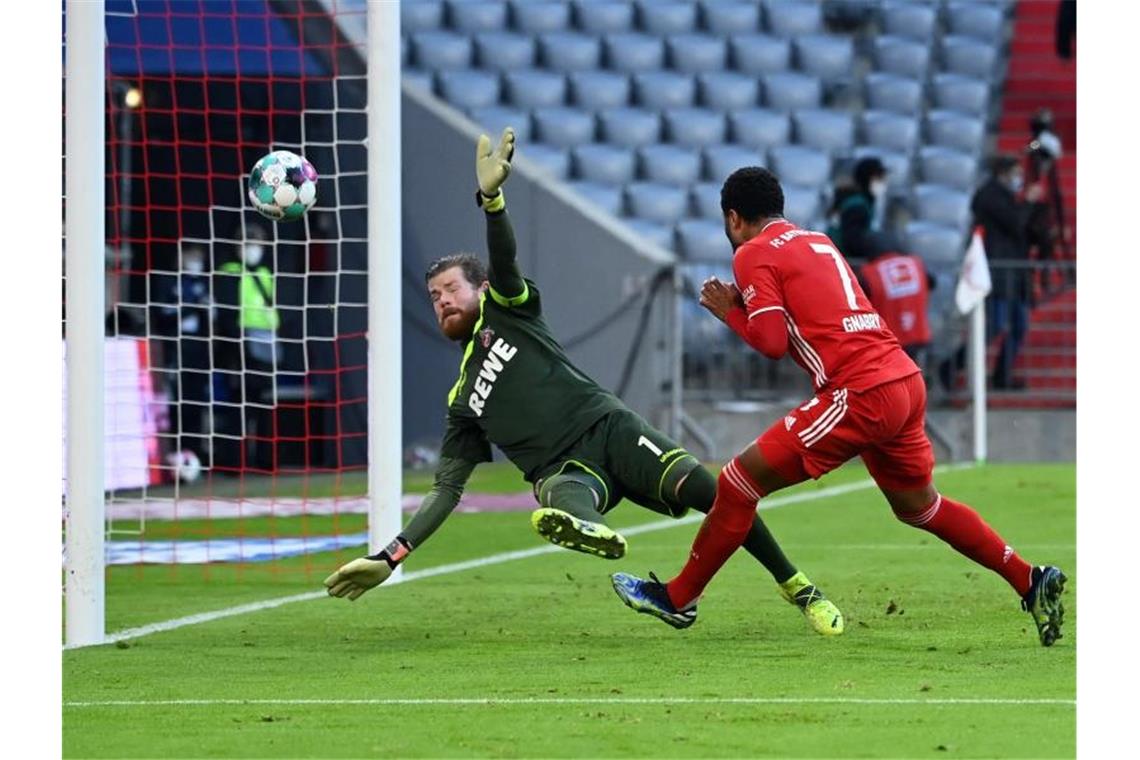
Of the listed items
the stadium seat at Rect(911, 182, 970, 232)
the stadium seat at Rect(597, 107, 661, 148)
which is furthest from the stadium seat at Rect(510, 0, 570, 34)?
the stadium seat at Rect(911, 182, 970, 232)

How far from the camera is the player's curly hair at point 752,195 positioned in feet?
24.6

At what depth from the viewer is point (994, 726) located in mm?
5746

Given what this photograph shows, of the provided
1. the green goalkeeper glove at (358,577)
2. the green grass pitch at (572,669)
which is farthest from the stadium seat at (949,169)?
the green goalkeeper glove at (358,577)

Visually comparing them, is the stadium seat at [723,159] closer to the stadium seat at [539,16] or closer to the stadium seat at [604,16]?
the stadium seat at [604,16]

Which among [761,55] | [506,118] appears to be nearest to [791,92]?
[761,55]

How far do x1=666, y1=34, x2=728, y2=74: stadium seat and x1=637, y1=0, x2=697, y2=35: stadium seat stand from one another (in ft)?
0.75

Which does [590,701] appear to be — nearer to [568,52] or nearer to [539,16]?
[568,52]

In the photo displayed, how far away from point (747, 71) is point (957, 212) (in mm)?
3343

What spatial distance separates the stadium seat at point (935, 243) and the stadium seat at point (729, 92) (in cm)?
301

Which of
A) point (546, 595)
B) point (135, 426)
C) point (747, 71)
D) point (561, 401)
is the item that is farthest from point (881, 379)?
point (747, 71)

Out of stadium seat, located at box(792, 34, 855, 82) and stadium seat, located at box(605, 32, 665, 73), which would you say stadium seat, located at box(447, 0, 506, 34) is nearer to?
stadium seat, located at box(605, 32, 665, 73)

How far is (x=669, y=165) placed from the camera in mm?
23016

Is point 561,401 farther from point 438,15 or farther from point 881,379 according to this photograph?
point 438,15

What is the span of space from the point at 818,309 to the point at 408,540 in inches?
73.6
